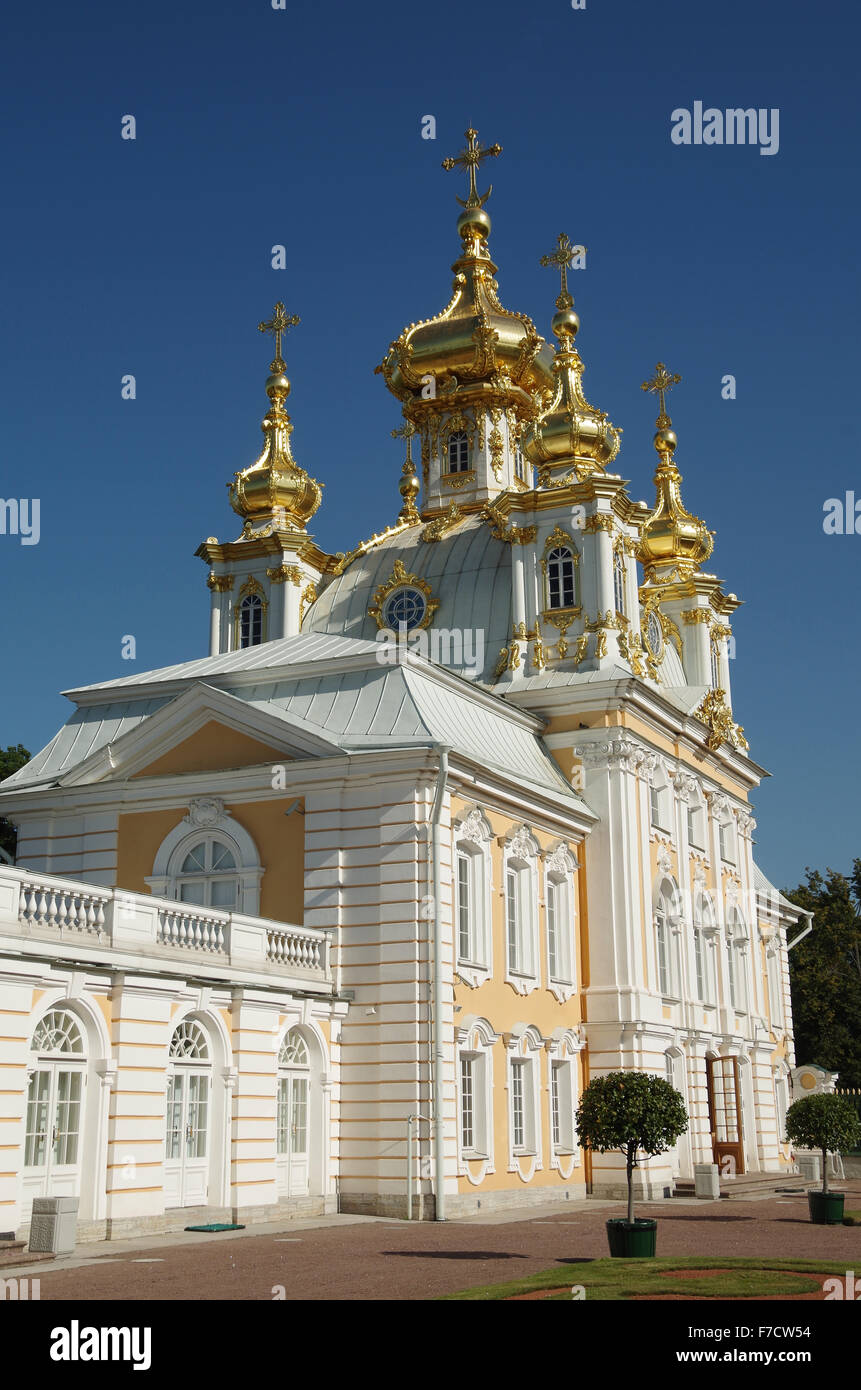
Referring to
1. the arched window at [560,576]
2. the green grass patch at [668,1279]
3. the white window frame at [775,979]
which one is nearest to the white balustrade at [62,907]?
the green grass patch at [668,1279]

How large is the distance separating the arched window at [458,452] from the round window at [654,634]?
6.41 meters

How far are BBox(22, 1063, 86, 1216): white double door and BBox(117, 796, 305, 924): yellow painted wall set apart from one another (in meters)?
5.82

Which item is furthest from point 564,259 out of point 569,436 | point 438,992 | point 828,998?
point 828,998

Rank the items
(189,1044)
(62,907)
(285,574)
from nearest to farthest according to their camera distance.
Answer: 1. (62,907)
2. (189,1044)
3. (285,574)

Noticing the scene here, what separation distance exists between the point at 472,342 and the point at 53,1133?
88.8 ft

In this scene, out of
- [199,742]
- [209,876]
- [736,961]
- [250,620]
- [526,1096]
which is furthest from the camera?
[736,961]

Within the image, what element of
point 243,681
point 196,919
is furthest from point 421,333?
point 196,919

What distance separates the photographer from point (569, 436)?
3356cm

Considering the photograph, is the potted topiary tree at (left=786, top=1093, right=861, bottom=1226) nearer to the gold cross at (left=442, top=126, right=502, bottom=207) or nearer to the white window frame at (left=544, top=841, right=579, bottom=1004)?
the white window frame at (left=544, top=841, right=579, bottom=1004)

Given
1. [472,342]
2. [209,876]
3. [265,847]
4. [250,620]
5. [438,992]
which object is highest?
[472,342]

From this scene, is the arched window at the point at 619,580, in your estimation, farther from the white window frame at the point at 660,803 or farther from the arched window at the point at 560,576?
the white window frame at the point at 660,803

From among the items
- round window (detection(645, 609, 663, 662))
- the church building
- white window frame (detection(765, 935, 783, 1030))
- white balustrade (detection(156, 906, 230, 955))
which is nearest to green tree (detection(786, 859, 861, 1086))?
white window frame (detection(765, 935, 783, 1030))

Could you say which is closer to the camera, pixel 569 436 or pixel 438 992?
pixel 438 992

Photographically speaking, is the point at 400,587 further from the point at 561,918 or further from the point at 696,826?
the point at 561,918
